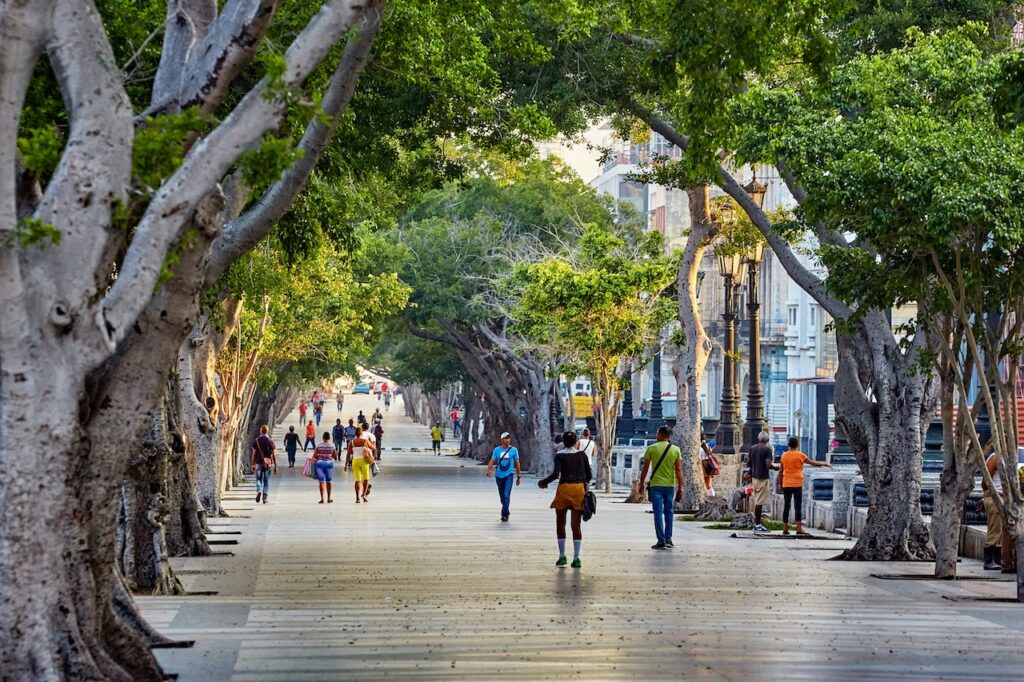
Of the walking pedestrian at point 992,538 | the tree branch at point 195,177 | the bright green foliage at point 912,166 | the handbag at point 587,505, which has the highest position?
the bright green foliage at point 912,166

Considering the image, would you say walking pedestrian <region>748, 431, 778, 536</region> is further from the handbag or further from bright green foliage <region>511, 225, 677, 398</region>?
bright green foliage <region>511, 225, 677, 398</region>

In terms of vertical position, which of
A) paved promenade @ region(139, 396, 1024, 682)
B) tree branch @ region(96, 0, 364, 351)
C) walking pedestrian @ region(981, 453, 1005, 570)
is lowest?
paved promenade @ region(139, 396, 1024, 682)

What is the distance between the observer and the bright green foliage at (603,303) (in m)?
40.6

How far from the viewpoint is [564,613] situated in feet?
51.0

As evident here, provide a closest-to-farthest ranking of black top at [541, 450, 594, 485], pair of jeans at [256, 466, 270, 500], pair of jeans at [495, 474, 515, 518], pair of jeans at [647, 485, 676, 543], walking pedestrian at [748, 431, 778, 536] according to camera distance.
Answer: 1. black top at [541, 450, 594, 485]
2. pair of jeans at [647, 485, 676, 543]
3. walking pedestrian at [748, 431, 778, 536]
4. pair of jeans at [495, 474, 515, 518]
5. pair of jeans at [256, 466, 270, 500]

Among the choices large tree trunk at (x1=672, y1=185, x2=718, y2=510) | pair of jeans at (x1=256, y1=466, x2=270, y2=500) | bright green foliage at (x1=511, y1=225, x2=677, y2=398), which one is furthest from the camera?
bright green foliage at (x1=511, y1=225, x2=677, y2=398)

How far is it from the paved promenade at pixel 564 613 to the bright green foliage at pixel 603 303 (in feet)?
46.4

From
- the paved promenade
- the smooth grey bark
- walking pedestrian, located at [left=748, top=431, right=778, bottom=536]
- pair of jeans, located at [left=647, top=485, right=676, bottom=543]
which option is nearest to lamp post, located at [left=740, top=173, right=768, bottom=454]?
walking pedestrian, located at [left=748, top=431, right=778, bottom=536]

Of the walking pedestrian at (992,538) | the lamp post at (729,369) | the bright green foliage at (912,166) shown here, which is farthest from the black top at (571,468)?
the lamp post at (729,369)

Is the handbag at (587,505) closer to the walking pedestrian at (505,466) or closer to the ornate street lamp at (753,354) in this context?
the walking pedestrian at (505,466)

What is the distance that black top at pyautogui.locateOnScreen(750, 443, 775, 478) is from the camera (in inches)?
1099

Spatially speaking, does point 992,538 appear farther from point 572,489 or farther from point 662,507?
point 572,489

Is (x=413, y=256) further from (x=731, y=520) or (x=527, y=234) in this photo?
(x=731, y=520)

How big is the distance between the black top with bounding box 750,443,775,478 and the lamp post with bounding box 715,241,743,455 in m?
5.69
